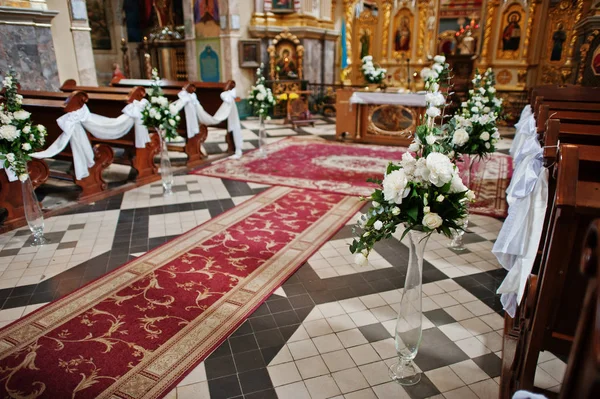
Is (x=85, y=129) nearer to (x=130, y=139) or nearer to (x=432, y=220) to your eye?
(x=130, y=139)

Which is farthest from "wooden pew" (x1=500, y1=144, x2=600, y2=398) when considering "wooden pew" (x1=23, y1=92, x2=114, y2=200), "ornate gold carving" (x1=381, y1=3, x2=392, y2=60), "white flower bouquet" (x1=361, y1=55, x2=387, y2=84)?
"ornate gold carving" (x1=381, y1=3, x2=392, y2=60)

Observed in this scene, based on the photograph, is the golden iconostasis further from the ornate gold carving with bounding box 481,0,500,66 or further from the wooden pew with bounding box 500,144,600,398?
the wooden pew with bounding box 500,144,600,398

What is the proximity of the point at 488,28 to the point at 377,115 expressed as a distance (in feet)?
17.0

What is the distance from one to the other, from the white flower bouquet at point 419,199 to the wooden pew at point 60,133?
4082 mm

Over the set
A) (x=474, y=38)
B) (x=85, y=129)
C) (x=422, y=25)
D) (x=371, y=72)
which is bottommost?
(x=85, y=129)

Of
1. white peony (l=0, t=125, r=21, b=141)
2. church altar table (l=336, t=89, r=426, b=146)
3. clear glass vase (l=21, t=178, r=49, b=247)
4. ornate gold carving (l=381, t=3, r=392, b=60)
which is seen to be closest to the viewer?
white peony (l=0, t=125, r=21, b=141)

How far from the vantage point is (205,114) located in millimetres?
6480

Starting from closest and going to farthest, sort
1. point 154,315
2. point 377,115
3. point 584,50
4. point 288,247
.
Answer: point 154,315 < point 288,247 < point 584,50 < point 377,115

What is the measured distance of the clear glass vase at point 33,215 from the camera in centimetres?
374

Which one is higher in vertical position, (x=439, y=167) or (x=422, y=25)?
(x=422, y=25)

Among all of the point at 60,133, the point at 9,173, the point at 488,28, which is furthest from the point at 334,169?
the point at 488,28

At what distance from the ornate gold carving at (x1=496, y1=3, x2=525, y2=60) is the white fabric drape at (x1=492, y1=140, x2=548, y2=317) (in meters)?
9.71

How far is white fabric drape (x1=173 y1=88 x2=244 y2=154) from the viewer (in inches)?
242

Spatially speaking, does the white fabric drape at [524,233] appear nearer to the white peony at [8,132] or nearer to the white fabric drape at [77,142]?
the white peony at [8,132]
